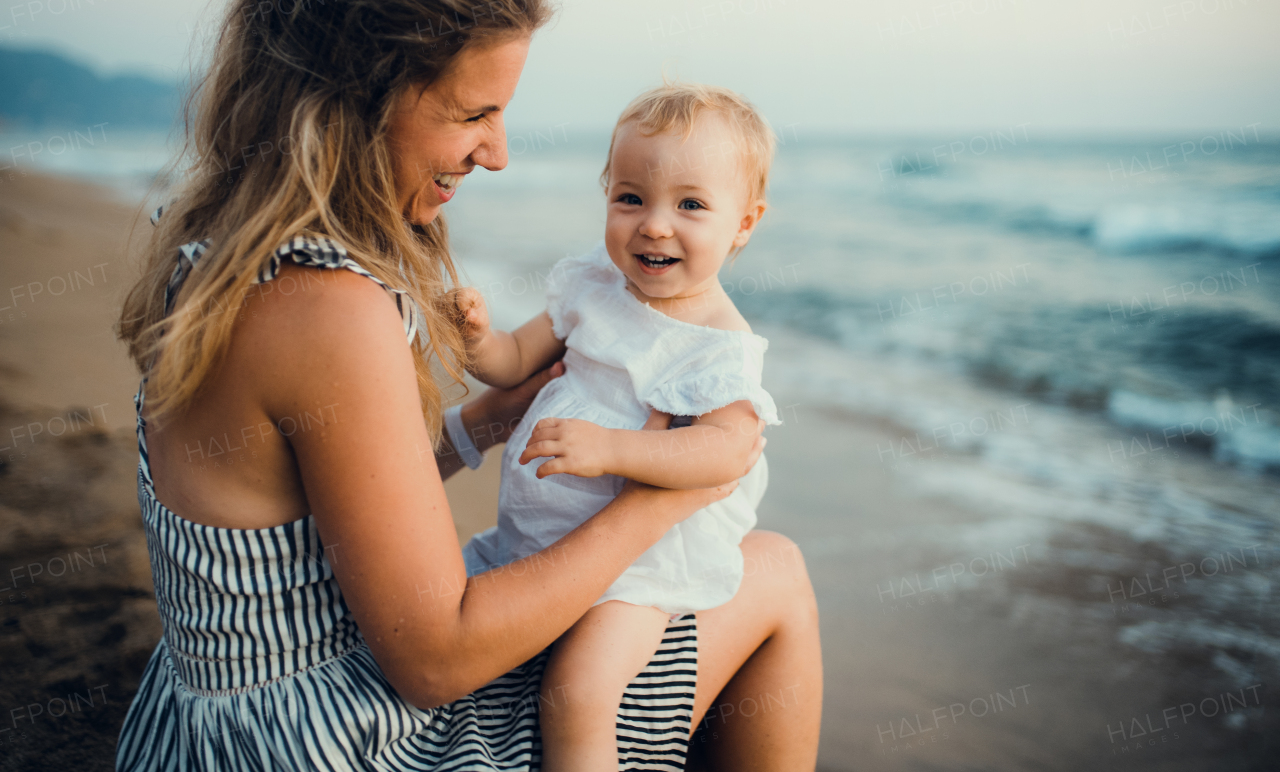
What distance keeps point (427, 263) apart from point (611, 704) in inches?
33.7

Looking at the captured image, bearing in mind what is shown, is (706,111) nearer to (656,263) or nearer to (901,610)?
(656,263)

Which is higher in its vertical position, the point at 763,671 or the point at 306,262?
the point at 306,262

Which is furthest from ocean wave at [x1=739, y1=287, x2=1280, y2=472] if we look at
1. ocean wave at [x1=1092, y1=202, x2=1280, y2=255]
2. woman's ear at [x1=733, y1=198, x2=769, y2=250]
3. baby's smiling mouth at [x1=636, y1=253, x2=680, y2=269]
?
baby's smiling mouth at [x1=636, y1=253, x2=680, y2=269]

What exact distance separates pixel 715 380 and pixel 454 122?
26.5 inches

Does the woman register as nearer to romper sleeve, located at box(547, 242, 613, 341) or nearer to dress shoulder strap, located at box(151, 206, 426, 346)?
dress shoulder strap, located at box(151, 206, 426, 346)

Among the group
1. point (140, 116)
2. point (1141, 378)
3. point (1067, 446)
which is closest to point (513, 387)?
point (1067, 446)

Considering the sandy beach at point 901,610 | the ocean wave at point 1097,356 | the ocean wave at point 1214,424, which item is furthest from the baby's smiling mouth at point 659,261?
the ocean wave at point 1214,424

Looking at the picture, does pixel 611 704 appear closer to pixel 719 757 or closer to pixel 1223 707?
pixel 719 757

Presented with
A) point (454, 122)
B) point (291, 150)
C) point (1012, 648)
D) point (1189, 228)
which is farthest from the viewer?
point (1189, 228)

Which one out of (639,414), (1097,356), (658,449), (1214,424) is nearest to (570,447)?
(658,449)

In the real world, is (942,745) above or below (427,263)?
below

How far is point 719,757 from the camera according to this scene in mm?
1695

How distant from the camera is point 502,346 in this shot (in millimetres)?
1854

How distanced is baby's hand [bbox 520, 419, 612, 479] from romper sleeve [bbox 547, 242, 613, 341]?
1.76 ft
